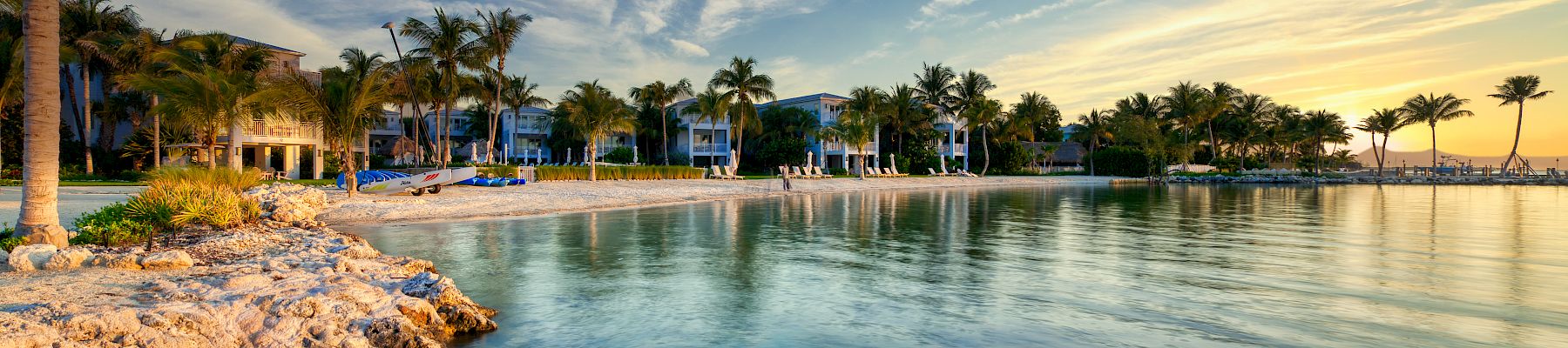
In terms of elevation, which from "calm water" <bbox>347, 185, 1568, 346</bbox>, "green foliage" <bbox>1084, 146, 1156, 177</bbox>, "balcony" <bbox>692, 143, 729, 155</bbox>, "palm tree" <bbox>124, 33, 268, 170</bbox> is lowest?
"calm water" <bbox>347, 185, 1568, 346</bbox>

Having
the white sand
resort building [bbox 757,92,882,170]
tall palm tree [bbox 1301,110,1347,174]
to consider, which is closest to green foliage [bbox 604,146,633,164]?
resort building [bbox 757,92,882,170]

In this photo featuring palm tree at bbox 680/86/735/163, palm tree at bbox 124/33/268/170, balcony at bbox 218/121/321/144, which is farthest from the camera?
palm tree at bbox 680/86/735/163

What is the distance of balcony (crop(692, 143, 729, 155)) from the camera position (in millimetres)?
56784

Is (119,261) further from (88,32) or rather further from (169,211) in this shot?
(88,32)

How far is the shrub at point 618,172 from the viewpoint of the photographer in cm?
3303

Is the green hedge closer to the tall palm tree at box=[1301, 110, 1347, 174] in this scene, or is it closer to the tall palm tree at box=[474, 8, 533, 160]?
the tall palm tree at box=[474, 8, 533, 160]

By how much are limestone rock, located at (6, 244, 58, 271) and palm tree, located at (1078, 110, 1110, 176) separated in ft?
203

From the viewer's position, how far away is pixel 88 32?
103 ft

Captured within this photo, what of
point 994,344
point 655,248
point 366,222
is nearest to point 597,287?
point 655,248

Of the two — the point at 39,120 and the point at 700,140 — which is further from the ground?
the point at 700,140

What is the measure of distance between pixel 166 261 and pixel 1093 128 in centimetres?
6771

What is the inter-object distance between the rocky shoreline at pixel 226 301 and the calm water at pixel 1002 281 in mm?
589

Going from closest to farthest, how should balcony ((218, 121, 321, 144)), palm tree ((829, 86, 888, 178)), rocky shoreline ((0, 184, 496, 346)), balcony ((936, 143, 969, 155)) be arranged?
rocky shoreline ((0, 184, 496, 346)) → balcony ((218, 121, 321, 144)) → palm tree ((829, 86, 888, 178)) → balcony ((936, 143, 969, 155))

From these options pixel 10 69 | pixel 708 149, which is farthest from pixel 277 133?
pixel 708 149
